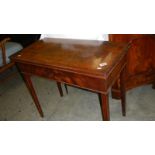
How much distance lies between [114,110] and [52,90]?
2.73 ft

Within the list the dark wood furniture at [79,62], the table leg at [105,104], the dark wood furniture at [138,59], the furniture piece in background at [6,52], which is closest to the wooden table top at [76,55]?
the dark wood furniture at [79,62]

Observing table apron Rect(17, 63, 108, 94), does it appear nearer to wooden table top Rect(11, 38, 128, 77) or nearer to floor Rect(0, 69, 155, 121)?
wooden table top Rect(11, 38, 128, 77)

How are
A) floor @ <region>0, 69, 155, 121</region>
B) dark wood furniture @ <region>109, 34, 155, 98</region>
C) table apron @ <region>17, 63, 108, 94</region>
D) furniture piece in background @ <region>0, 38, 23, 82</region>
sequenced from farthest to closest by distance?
furniture piece in background @ <region>0, 38, 23, 82</region>
floor @ <region>0, 69, 155, 121</region>
dark wood furniture @ <region>109, 34, 155, 98</region>
table apron @ <region>17, 63, 108, 94</region>

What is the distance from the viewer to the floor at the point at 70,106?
173cm

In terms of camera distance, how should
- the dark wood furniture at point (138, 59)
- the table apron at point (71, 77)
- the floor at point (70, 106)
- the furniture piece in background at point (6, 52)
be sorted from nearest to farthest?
1. the table apron at point (71, 77)
2. the dark wood furniture at point (138, 59)
3. the floor at point (70, 106)
4. the furniture piece in background at point (6, 52)

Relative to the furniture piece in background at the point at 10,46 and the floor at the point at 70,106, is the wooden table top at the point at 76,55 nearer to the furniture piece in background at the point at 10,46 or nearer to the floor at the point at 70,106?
the floor at the point at 70,106

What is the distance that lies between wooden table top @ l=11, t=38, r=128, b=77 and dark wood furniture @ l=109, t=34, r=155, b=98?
0.93ft

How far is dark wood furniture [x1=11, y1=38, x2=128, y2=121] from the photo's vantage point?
104cm

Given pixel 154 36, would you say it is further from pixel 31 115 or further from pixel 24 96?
pixel 24 96

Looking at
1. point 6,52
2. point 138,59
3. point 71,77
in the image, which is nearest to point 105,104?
point 71,77

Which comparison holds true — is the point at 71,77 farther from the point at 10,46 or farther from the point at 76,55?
the point at 10,46

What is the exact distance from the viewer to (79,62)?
1116 millimetres

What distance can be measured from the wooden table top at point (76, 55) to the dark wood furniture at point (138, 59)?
0.28 m

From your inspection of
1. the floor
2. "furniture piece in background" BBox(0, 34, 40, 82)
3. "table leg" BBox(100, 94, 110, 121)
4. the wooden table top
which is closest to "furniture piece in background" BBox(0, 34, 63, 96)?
"furniture piece in background" BBox(0, 34, 40, 82)
